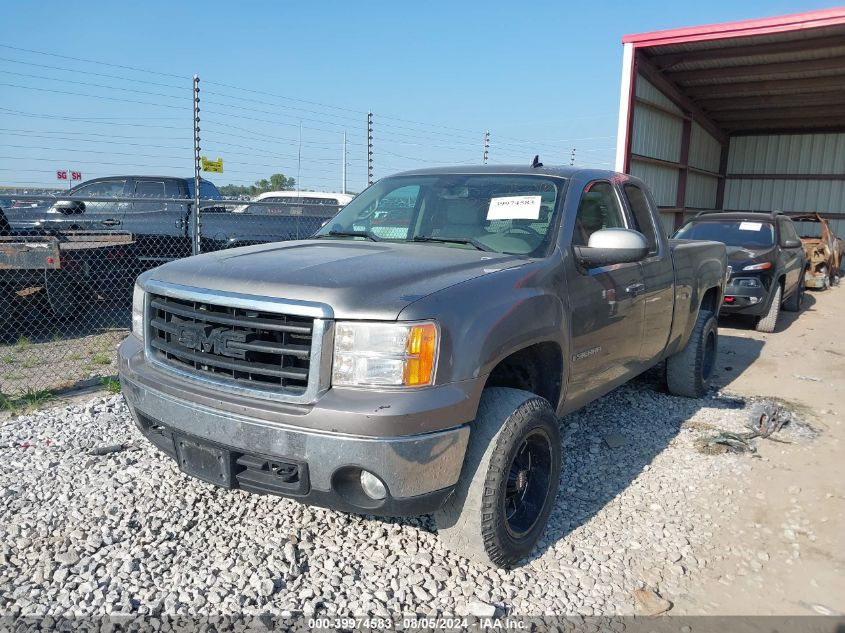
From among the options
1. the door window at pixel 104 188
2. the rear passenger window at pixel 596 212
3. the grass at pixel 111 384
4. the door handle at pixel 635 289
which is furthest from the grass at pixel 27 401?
the door window at pixel 104 188

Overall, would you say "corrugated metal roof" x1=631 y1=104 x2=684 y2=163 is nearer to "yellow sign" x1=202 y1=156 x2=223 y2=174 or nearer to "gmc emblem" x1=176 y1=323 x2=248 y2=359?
"yellow sign" x1=202 y1=156 x2=223 y2=174

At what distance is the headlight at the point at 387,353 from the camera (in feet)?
8.65

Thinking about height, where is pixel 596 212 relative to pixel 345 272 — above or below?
above

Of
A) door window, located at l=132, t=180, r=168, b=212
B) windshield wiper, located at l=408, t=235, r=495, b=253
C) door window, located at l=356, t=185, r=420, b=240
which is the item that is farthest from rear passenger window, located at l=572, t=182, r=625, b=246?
door window, located at l=132, t=180, r=168, b=212

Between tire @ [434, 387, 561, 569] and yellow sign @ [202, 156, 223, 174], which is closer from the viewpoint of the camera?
tire @ [434, 387, 561, 569]

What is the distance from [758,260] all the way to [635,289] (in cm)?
609

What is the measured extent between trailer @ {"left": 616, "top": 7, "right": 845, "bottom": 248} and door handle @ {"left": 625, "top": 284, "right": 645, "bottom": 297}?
9997mm

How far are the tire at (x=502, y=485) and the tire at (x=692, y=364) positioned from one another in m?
2.84

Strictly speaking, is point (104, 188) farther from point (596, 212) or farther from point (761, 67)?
point (761, 67)

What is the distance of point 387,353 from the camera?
8.64 feet

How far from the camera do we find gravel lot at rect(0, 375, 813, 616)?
293 centimetres

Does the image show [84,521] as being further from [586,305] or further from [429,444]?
[586,305]

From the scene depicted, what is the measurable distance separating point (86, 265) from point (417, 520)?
613 centimetres

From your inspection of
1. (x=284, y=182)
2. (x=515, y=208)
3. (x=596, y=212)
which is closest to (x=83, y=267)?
(x=515, y=208)
